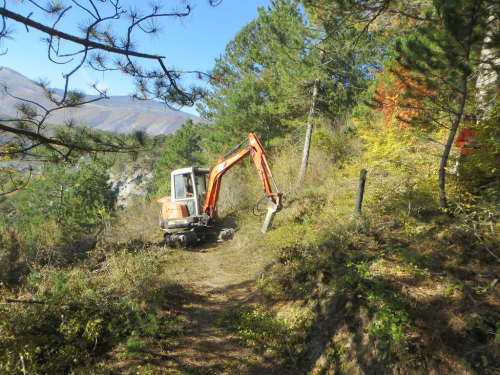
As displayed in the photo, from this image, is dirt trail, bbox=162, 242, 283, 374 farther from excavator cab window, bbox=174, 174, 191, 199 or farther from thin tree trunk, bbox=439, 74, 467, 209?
thin tree trunk, bbox=439, 74, 467, 209

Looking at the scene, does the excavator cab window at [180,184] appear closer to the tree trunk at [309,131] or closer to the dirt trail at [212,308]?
the dirt trail at [212,308]

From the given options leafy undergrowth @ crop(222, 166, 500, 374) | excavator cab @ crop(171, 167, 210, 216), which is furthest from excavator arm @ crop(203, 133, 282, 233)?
leafy undergrowth @ crop(222, 166, 500, 374)

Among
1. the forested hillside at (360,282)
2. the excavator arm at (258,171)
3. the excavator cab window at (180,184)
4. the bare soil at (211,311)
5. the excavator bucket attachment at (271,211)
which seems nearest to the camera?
the forested hillside at (360,282)

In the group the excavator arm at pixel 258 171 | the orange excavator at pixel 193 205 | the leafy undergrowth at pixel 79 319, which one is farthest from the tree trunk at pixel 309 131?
the leafy undergrowth at pixel 79 319

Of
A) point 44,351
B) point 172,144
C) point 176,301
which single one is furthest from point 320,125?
point 172,144

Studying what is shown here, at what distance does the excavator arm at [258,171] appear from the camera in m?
8.80

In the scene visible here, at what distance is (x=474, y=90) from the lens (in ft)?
15.3

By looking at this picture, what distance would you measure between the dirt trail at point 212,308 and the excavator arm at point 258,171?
1.50 meters

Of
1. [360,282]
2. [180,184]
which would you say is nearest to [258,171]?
[180,184]

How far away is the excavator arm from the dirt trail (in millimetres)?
1498

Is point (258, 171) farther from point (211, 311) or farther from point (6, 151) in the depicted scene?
point (6, 151)

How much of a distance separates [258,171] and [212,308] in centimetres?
467

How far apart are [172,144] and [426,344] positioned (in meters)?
30.6

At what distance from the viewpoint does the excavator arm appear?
8.80 metres
